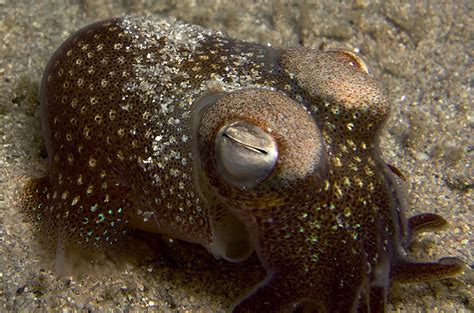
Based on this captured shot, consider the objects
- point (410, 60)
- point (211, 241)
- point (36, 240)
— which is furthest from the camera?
point (410, 60)

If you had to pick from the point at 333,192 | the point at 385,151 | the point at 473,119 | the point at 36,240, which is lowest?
the point at 36,240

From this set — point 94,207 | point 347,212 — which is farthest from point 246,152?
point 94,207

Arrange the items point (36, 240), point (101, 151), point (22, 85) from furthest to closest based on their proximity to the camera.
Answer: point (22, 85), point (36, 240), point (101, 151)

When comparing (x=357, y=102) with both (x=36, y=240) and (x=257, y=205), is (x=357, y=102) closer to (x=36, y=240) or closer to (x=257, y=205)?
(x=257, y=205)

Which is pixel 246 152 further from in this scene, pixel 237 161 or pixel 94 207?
pixel 94 207

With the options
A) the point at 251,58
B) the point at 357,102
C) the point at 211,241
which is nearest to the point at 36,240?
the point at 211,241

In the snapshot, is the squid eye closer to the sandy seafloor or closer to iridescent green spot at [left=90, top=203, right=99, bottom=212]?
the sandy seafloor

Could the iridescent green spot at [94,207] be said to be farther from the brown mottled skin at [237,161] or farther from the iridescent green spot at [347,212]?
the iridescent green spot at [347,212]
